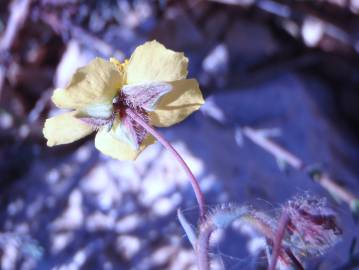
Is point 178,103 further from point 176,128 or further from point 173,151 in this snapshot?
point 176,128

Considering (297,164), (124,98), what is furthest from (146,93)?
(297,164)

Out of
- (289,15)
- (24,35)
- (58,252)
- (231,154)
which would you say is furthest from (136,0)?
(58,252)

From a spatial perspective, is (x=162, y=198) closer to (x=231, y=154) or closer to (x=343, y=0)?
(x=231, y=154)

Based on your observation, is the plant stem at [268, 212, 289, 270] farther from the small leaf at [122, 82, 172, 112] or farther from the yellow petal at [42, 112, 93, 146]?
the yellow petal at [42, 112, 93, 146]

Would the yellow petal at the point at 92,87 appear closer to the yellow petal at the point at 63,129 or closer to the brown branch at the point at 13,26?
the yellow petal at the point at 63,129

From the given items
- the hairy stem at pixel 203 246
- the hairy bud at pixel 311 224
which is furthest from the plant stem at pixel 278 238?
the hairy stem at pixel 203 246
